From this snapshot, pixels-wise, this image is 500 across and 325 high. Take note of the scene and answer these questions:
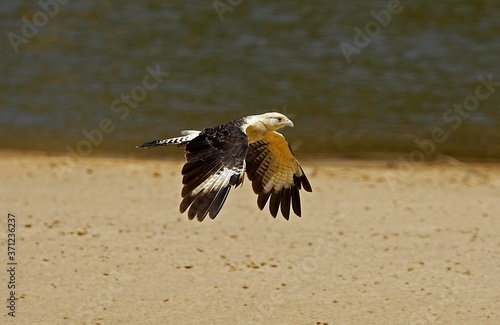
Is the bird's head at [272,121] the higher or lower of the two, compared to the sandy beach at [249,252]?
higher

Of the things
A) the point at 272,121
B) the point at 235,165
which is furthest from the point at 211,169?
the point at 272,121

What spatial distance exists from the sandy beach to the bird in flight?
97 cm

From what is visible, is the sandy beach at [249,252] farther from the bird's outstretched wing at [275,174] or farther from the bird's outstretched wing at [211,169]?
the bird's outstretched wing at [211,169]

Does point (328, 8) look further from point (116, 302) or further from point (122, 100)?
point (116, 302)

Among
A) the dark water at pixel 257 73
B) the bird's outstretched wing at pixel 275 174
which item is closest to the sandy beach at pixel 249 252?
the bird's outstretched wing at pixel 275 174

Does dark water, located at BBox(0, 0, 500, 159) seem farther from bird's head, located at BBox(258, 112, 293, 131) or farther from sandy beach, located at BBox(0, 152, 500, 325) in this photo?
bird's head, located at BBox(258, 112, 293, 131)

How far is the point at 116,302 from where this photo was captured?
8.60 meters

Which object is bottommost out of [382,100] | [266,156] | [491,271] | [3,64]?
[3,64]

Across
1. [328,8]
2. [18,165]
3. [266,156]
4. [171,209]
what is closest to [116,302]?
[266,156]

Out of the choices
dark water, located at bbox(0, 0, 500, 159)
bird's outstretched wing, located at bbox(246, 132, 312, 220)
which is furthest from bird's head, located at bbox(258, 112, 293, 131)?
dark water, located at bbox(0, 0, 500, 159)

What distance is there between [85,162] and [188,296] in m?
5.34

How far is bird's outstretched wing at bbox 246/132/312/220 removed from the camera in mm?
8586

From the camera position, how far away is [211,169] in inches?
283

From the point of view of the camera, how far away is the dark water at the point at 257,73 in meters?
15.9
